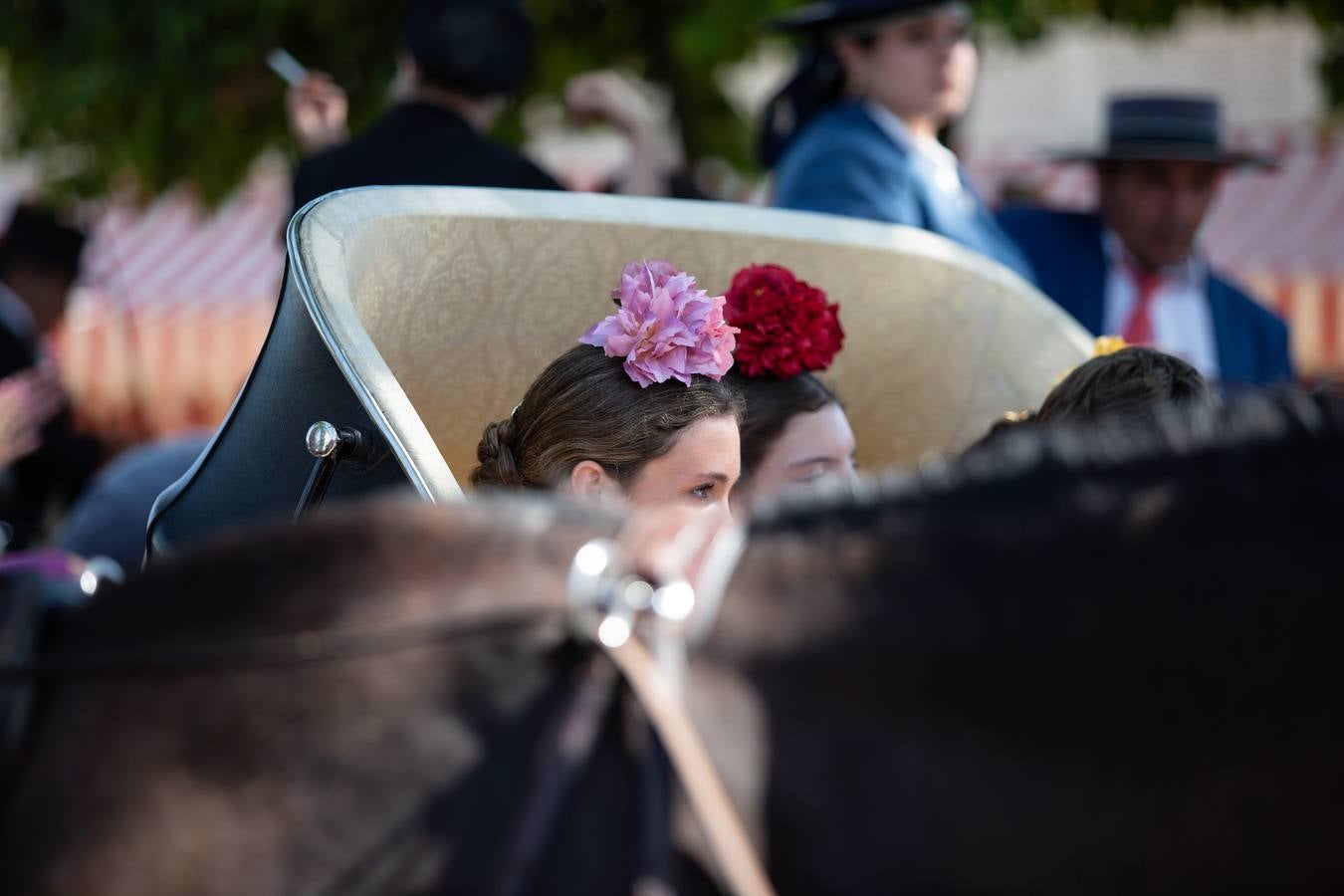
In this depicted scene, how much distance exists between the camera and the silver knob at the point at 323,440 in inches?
58.7

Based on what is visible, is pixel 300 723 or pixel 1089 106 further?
pixel 1089 106

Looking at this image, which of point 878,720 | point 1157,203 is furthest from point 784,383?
point 1157,203

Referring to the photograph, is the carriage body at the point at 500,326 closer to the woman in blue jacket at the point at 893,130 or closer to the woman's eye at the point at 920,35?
the woman in blue jacket at the point at 893,130

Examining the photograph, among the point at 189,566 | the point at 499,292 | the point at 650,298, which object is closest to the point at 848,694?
the point at 189,566

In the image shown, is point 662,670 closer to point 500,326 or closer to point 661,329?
point 661,329

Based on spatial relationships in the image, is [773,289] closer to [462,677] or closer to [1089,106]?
[462,677]

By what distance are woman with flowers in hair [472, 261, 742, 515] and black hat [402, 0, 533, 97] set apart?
3.52 feet

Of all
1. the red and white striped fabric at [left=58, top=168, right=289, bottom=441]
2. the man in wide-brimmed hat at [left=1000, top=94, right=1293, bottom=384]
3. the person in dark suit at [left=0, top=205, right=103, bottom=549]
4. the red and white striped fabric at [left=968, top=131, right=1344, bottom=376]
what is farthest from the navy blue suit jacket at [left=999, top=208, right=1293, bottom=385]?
the red and white striped fabric at [left=968, top=131, right=1344, bottom=376]

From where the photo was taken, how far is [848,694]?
0.88 meters

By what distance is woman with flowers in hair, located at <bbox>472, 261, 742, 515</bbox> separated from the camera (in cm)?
199

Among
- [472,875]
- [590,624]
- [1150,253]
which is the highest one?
[590,624]

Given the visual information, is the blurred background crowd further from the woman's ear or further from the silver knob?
the silver knob

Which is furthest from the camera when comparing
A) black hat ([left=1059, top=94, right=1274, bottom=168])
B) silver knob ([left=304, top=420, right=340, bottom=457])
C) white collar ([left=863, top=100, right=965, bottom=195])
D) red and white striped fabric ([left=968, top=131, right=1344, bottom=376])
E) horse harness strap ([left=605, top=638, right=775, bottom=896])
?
red and white striped fabric ([left=968, top=131, right=1344, bottom=376])

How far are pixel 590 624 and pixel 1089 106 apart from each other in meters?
13.1
